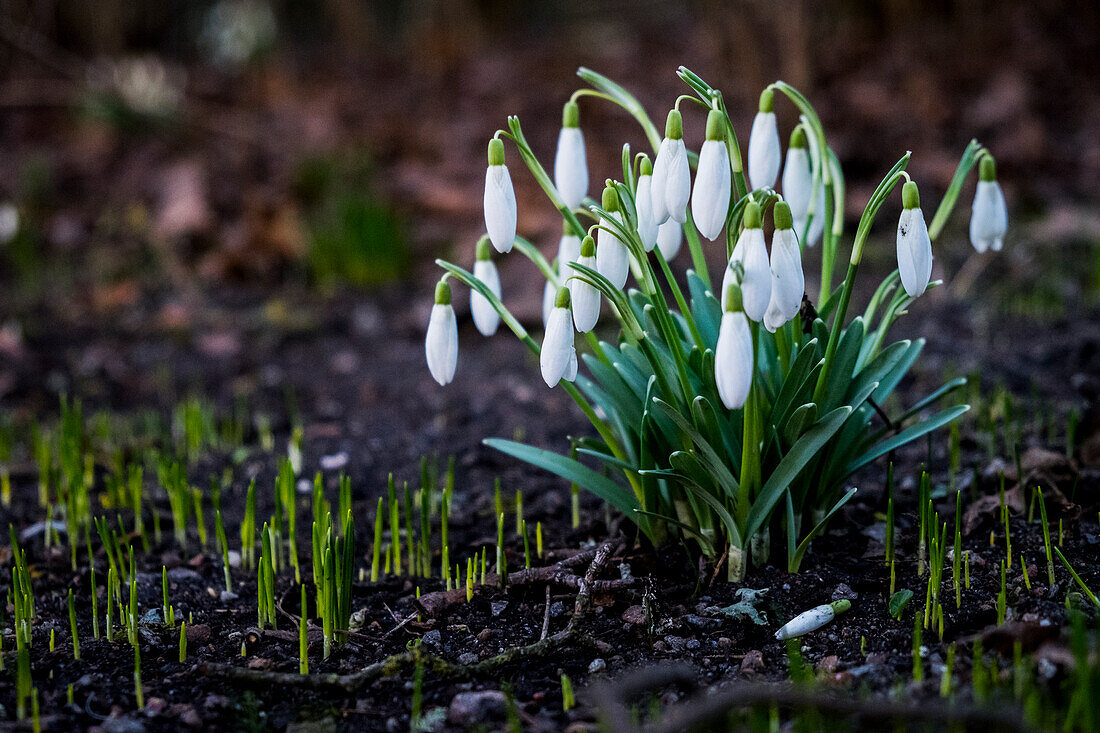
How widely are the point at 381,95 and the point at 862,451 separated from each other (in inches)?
260

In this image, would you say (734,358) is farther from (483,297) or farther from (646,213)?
(483,297)

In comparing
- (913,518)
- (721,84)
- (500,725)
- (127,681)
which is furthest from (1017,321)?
(127,681)

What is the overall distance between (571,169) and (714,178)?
1.25 ft

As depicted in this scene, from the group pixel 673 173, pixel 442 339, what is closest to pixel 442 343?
pixel 442 339

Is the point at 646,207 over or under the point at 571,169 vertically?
under

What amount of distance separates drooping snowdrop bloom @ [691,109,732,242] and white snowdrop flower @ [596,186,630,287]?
139mm

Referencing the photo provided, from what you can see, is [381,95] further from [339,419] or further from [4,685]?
[4,685]

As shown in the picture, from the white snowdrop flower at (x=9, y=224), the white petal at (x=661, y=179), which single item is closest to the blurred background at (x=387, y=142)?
the white snowdrop flower at (x=9, y=224)

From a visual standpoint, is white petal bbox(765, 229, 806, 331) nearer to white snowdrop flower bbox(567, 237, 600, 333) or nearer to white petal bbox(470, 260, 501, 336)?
white snowdrop flower bbox(567, 237, 600, 333)

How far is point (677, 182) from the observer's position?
56.6 inches

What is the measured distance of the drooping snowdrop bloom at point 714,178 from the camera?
1417 millimetres

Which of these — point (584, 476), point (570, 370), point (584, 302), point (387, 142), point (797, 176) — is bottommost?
point (584, 476)

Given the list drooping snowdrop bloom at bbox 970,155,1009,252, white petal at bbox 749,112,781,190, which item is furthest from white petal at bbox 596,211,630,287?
drooping snowdrop bloom at bbox 970,155,1009,252

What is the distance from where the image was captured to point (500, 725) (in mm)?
1373
